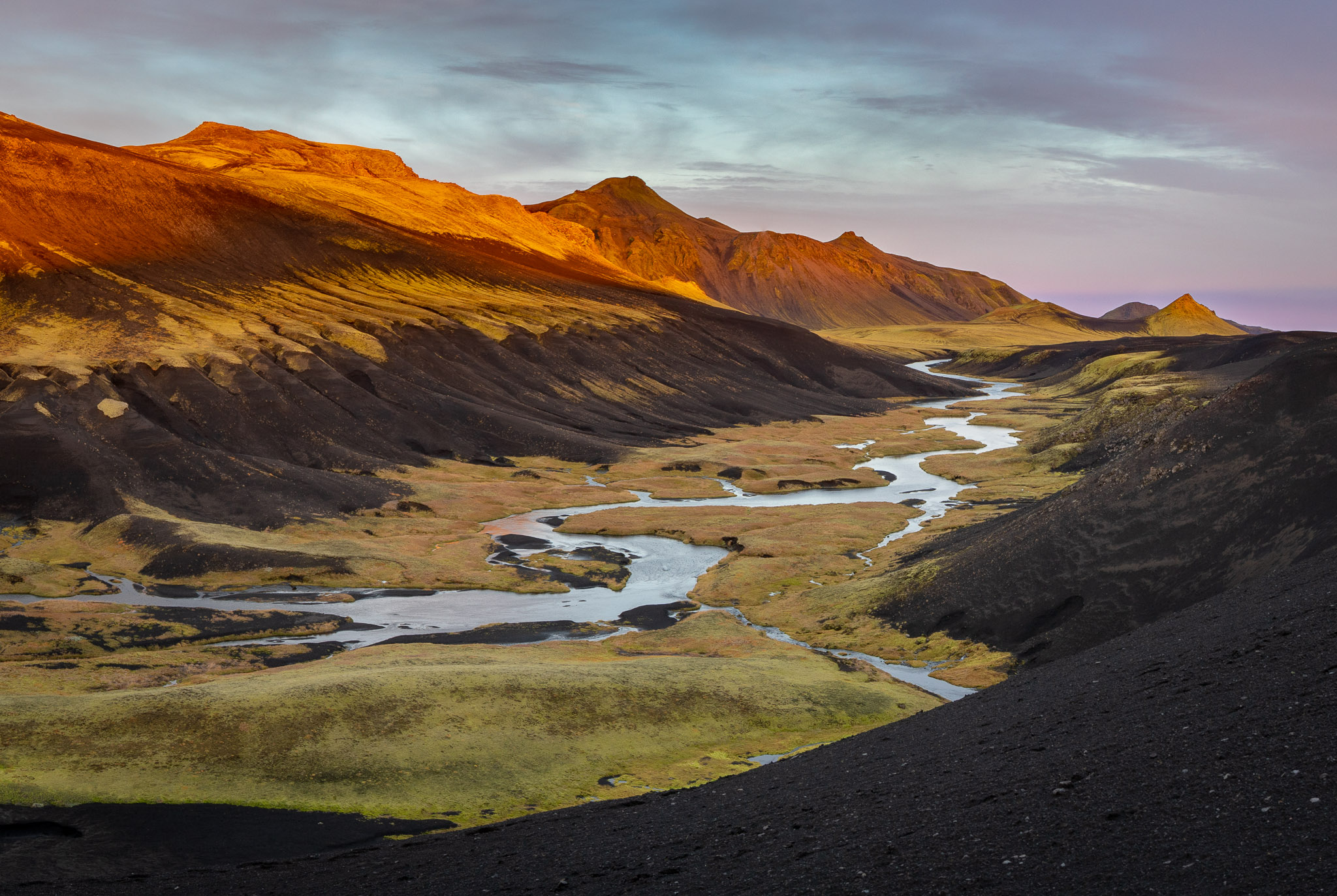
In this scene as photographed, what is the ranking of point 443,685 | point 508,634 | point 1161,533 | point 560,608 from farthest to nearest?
point 560,608, point 508,634, point 1161,533, point 443,685

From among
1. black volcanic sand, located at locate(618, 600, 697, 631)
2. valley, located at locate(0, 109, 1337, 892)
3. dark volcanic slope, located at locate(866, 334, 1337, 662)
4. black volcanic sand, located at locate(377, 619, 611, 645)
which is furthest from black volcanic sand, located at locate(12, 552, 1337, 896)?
black volcanic sand, located at locate(618, 600, 697, 631)

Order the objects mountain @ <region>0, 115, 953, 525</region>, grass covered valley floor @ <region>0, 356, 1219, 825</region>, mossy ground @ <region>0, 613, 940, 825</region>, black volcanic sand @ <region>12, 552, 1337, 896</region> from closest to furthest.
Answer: black volcanic sand @ <region>12, 552, 1337, 896</region> < mossy ground @ <region>0, 613, 940, 825</region> < grass covered valley floor @ <region>0, 356, 1219, 825</region> < mountain @ <region>0, 115, 953, 525</region>

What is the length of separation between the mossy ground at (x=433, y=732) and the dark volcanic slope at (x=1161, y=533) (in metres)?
9.53

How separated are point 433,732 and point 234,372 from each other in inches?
3922

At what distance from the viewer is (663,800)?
30062mm

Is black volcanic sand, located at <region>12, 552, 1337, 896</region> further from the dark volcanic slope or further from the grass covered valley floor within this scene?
the dark volcanic slope

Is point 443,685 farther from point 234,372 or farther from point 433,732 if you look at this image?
point 234,372

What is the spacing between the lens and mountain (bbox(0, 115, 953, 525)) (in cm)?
9006

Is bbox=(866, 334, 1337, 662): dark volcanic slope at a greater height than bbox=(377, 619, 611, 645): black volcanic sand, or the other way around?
bbox=(866, 334, 1337, 662): dark volcanic slope

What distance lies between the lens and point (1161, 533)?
167 ft

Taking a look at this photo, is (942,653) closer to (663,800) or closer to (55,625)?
(663,800)

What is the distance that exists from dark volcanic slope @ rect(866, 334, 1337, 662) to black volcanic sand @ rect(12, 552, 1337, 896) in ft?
40.8

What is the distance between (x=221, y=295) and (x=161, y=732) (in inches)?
5695

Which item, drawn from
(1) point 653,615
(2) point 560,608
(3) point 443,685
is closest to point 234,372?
(2) point 560,608
